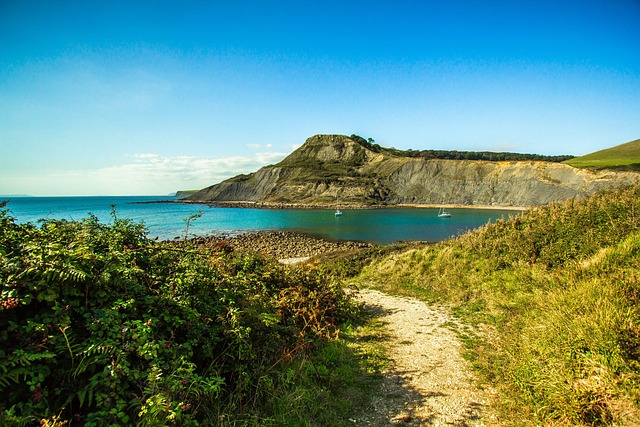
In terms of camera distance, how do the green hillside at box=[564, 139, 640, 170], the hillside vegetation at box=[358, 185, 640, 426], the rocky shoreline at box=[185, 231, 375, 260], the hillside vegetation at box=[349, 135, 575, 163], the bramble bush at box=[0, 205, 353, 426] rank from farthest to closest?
the hillside vegetation at box=[349, 135, 575, 163] < the green hillside at box=[564, 139, 640, 170] < the rocky shoreline at box=[185, 231, 375, 260] < the hillside vegetation at box=[358, 185, 640, 426] < the bramble bush at box=[0, 205, 353, 426]

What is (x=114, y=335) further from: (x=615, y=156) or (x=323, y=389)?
(x=615, y=156)

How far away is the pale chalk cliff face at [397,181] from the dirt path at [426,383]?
97.6m

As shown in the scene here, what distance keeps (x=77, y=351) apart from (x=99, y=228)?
10.5 feet

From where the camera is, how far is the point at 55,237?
4.76 m

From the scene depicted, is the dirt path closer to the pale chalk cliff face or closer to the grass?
the grass

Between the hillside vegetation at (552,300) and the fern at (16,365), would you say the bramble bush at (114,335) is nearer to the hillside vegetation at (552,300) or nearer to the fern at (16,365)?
the fern at (16,365)

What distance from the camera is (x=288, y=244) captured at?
1540 inches

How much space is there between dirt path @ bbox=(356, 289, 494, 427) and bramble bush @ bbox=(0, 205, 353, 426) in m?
2.21

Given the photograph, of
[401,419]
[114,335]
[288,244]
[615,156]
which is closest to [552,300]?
[401,419]

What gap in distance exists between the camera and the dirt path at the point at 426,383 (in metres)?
4.97

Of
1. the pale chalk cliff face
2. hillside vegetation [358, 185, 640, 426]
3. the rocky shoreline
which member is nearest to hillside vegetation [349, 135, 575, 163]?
the pale chalk cliff face

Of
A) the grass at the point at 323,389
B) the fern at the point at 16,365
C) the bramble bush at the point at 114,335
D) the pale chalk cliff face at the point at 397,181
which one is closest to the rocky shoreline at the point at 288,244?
the grass at the point at 323,389

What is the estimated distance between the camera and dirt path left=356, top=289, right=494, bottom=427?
4973 millimetres

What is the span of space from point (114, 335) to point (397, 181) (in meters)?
124
